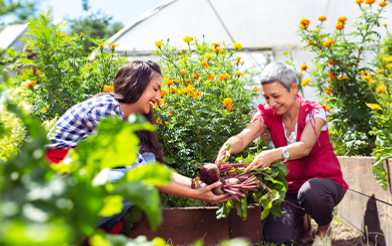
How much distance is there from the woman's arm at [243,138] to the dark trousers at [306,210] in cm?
48

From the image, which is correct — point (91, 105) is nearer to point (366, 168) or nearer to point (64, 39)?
point (64, 39)

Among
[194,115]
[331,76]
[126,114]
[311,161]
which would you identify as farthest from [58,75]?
[331,76]

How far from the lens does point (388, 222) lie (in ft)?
6.52

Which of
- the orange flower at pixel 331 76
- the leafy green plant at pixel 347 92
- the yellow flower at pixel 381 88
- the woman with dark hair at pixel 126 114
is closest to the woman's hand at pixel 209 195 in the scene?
the woman with dark hair at pixel 126 114

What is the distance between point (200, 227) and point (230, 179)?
34cm

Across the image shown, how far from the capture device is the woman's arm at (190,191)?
156 cm

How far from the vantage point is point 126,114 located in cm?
189

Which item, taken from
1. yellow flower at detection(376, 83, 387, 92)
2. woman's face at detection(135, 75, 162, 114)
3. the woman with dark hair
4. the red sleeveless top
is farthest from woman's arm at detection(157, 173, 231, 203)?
yellow flower at detection(376, 83, 387, 92)

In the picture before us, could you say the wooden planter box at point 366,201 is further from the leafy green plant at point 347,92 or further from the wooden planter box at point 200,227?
the wooden planter box at point 200,227

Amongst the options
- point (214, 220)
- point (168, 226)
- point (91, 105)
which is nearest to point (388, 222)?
point (214, 220)

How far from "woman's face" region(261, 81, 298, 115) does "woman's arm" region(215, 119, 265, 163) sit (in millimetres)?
177

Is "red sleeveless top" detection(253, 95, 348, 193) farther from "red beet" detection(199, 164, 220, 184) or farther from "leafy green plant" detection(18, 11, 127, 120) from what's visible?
"leafy green plant" detection(18, 11, 127, 120)

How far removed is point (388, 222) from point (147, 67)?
1.83 meters

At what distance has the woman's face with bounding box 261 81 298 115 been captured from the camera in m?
2.13
